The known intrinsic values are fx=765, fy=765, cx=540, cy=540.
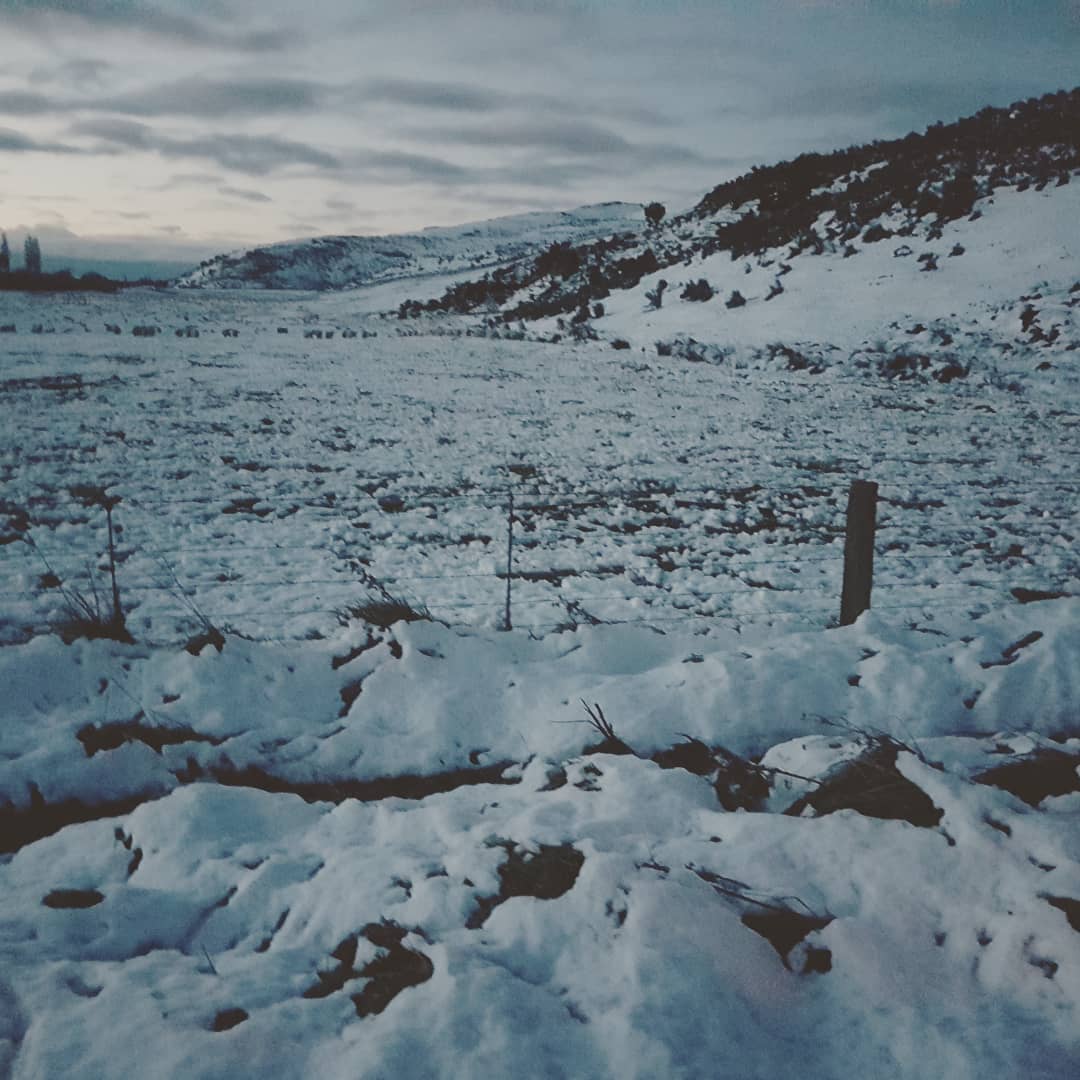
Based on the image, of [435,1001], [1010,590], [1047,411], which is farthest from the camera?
[1047,411]

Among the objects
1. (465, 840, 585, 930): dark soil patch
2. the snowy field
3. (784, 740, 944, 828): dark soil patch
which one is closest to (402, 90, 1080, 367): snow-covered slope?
the snowy field

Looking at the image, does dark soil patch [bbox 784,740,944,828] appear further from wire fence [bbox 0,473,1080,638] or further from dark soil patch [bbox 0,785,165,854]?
dark soil patch [bbox 0,785,165,854]

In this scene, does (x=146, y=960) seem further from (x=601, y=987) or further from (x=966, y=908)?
(x=966, y=908)

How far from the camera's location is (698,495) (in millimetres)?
9219

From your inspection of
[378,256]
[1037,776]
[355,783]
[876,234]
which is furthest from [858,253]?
[378,256]

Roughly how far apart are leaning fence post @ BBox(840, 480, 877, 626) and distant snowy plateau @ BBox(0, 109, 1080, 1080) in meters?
0.40

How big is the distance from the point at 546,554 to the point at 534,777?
369cm

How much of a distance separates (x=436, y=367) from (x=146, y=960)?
740 inches

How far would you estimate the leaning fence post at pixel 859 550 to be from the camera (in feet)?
16.0

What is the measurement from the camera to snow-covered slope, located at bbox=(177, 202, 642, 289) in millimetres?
73375

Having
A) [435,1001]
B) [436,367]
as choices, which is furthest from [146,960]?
[436,367]

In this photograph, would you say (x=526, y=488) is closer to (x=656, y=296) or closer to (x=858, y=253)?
(x=656, y=296)

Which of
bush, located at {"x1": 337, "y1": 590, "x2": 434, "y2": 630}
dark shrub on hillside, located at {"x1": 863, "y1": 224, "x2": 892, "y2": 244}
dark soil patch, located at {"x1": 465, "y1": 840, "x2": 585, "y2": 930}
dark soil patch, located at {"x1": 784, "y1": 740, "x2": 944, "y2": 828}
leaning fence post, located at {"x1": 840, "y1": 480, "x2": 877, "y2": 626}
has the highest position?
dark shrub on hillside, located at {"x1": 863, "y1": 224, "x2": 892, "y2": 244}

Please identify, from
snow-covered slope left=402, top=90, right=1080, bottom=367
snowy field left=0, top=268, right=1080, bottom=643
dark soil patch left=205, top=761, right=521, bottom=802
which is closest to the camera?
dark soil patch left=205, top=761, right=521, bottom=802
